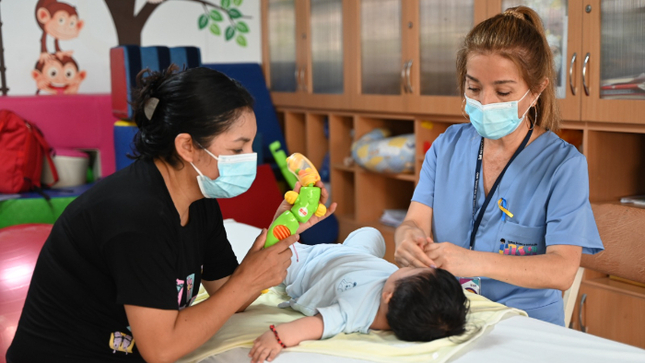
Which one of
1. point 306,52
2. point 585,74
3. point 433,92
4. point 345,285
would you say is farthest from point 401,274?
point 306,52

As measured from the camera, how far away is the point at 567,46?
8.57 feet

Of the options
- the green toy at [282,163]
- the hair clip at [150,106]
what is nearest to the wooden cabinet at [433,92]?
the green toy at [282,163]

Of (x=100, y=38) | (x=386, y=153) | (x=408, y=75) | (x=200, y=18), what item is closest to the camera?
(x=408, y=75)

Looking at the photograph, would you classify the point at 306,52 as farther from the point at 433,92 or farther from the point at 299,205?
the point at 299,205

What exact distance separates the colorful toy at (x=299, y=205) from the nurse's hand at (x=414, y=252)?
9.0 inches

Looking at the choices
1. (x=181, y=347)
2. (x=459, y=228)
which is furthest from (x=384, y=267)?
(x=181, y=347)

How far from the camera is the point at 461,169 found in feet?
6.11

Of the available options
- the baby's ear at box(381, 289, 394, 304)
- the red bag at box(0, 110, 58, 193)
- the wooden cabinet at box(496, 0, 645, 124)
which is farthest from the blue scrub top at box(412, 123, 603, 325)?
the red bag at box(0, 110, 58, 193)

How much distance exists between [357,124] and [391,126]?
0.84ft

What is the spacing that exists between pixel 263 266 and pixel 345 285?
28 centimetres

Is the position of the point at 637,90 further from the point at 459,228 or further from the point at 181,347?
the point at 181,347

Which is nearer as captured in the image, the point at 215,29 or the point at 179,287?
the point at 179,287

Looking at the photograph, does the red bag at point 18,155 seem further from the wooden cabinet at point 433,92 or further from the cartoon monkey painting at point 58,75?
the wooden cabinet at point 433,92

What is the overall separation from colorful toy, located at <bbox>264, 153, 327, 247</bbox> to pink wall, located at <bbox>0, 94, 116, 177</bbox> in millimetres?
2794
